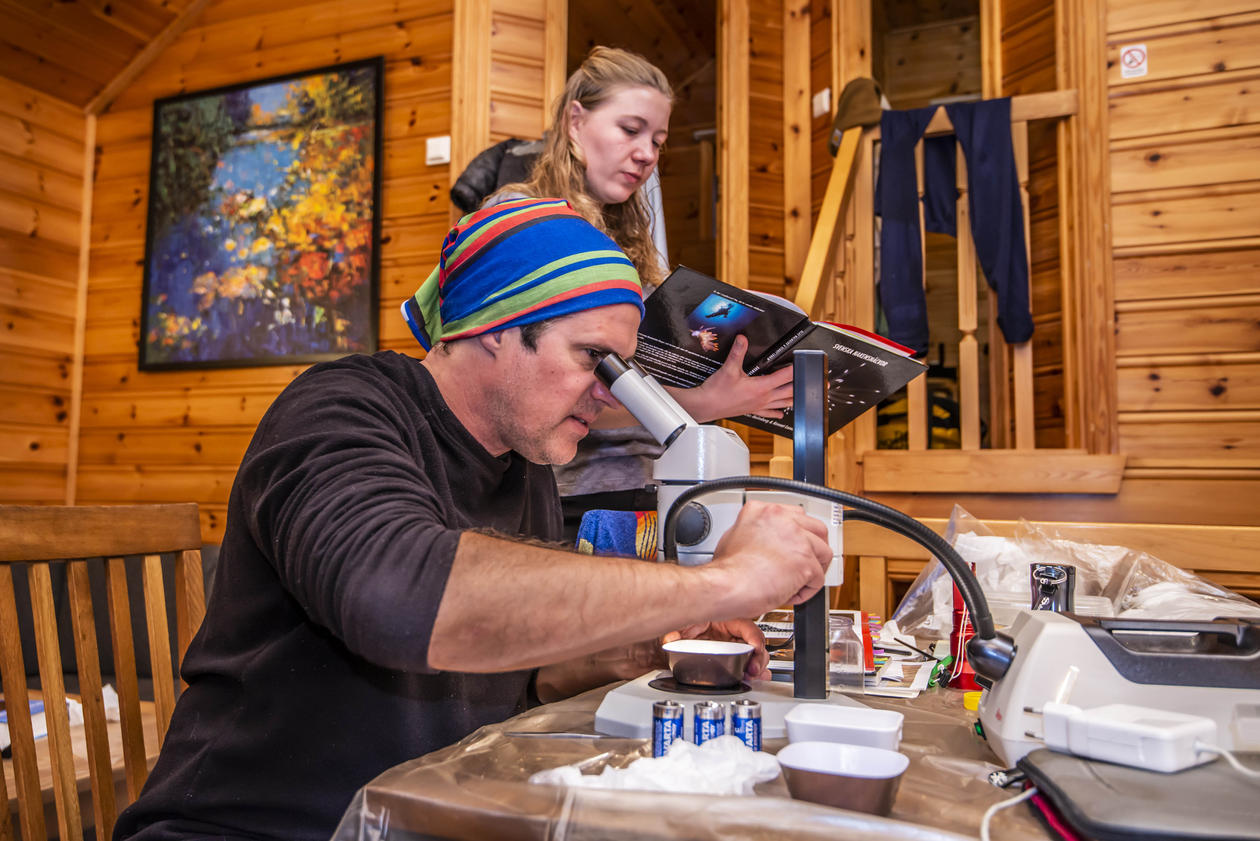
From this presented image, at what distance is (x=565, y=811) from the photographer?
0.55m

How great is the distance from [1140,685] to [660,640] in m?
0.52

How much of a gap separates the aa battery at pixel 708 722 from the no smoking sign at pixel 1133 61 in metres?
3.16

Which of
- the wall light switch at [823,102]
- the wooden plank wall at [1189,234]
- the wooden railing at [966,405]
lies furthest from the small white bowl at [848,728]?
the wall light switch at [823,102]

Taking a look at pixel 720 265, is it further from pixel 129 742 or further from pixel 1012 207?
pixel 129 742

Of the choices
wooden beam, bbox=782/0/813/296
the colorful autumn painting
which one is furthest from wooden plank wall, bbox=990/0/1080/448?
the colorful autumn painting

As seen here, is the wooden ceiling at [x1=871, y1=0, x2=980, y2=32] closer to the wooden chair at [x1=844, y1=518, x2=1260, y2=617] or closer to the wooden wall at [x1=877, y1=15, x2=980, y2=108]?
the wooden wall at [x1=877, y1=15, x2=980, y2=108]

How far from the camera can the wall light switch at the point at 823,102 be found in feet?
12.7

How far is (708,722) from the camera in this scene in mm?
677

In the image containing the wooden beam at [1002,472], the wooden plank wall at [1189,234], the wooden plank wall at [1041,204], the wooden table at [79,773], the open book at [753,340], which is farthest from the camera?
the wooden plank wall at [1041,204]

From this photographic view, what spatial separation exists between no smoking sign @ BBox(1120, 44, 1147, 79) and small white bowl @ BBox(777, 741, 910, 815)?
3172mm

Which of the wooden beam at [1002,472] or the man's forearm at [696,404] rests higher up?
the man's forearm at [696,404]

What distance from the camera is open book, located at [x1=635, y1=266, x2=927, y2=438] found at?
126 cm

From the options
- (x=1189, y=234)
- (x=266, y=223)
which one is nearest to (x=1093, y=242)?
(x=1189, y=234)

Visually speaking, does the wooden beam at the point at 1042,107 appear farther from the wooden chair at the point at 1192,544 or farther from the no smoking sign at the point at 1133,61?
the wooden chair at the point at 1192,544
